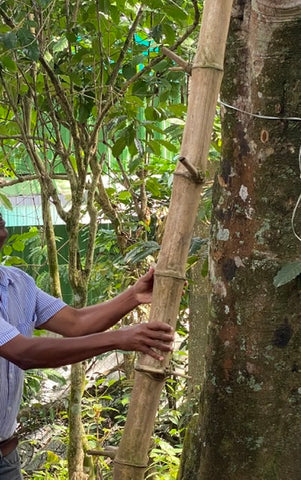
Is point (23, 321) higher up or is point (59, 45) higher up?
point (59, 45)

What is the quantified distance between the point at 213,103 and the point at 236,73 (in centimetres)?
35

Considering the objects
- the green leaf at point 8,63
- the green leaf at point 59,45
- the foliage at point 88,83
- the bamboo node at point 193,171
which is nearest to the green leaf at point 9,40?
the foliage at point 88,83

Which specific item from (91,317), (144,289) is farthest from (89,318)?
(144,289)

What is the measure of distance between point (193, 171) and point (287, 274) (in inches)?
13.8

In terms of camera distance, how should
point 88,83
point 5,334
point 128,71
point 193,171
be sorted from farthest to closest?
point 88,83
point 128,71
point 5,334
point 193,171

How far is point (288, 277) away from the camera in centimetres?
170

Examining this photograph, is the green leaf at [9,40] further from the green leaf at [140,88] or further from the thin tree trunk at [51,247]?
the thin tree trunk at [51,247]

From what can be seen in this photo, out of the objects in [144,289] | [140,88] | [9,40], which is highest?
[140,88]

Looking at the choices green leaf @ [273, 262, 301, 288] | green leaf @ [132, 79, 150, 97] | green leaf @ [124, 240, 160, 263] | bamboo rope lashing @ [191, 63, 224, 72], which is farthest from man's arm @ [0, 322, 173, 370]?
green leaf @ [132, 79, 150, 97]

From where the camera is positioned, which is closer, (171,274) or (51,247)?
(171,274)

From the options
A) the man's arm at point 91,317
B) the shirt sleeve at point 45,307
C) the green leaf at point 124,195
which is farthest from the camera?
the green leaf at point 124,195

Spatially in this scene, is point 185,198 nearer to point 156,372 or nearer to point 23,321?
point 156,372

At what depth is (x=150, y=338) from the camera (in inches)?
61.4

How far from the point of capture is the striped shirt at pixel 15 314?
218cm
